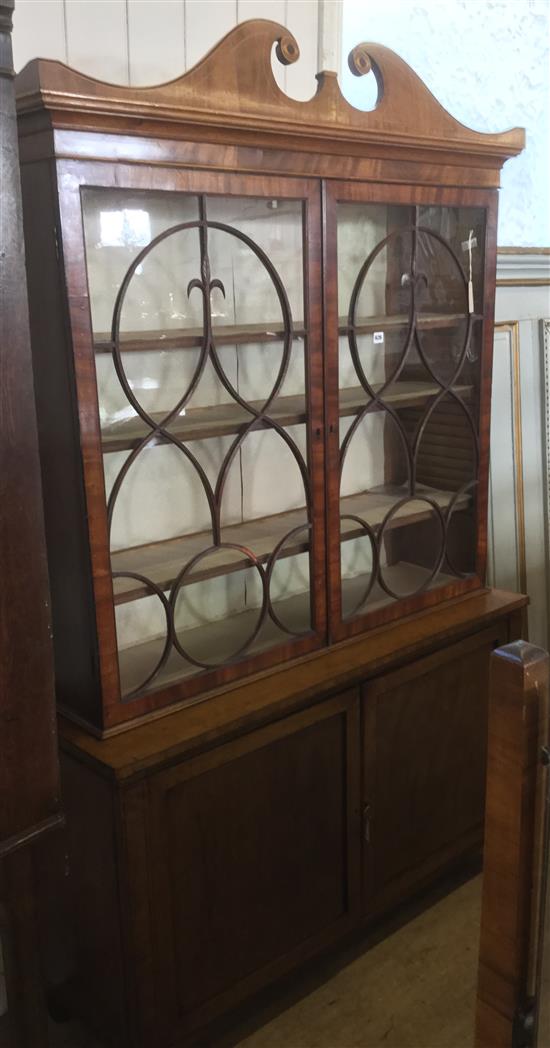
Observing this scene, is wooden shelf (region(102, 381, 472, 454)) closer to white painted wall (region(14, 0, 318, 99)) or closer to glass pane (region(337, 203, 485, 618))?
glass pane (region(337, 203, 485, 618))

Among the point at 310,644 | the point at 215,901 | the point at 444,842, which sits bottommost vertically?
the point at 444,842

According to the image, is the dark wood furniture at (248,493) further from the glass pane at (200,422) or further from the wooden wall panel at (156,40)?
the wooden wall panel at (156,40)

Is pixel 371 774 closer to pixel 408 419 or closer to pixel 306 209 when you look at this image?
pixel 408 419

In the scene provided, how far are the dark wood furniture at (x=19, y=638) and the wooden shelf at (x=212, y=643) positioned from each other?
15.4 inches

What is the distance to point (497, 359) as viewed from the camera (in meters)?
2.27

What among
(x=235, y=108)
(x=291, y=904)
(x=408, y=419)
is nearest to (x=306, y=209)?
(x=235, y=108)

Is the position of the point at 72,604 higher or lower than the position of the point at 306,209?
lower

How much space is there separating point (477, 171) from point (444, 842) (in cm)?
130

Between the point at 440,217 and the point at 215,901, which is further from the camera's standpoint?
the point at 440,217

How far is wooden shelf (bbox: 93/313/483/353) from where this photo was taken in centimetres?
132

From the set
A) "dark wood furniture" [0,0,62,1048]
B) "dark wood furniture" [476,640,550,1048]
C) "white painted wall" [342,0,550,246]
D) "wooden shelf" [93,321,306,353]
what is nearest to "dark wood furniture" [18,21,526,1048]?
"wooden shelf" [93,321,306,353]

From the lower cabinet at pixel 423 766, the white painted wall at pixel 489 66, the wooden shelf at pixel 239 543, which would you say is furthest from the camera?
the white painted wall at pixel 489 66

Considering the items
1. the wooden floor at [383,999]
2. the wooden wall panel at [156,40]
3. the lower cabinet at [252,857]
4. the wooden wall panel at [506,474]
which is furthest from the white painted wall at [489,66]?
the wooden floor at [383,999]

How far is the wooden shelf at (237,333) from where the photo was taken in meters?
1.32
